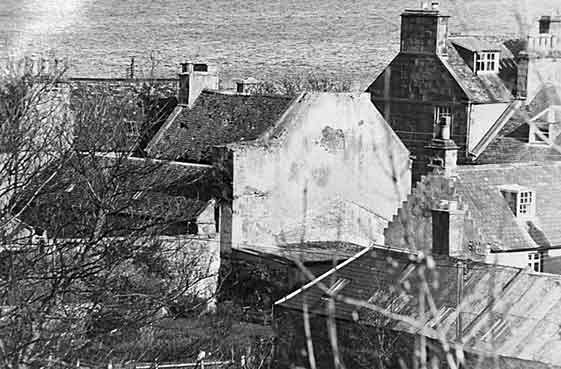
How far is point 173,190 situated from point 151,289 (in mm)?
10136

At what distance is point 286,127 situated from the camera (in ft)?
99.6

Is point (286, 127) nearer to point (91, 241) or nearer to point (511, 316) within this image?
point (511, 316)

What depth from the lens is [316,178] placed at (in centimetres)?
3097

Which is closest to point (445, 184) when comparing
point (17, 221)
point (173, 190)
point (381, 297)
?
point (173, 190)

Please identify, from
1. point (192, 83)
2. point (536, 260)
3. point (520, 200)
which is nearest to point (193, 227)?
point (192, 83)

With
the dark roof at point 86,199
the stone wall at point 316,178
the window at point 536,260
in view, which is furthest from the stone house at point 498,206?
the dark roof at point 86,199

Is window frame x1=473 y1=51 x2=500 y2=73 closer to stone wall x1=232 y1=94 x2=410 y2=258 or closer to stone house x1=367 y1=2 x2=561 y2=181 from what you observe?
stone house x1=367 y1=2 x2=561 y2=181

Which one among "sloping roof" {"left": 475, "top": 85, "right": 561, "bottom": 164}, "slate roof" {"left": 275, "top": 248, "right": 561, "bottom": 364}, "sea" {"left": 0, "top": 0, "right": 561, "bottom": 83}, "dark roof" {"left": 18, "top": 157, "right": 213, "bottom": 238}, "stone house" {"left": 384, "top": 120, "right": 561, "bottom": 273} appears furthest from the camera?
"sea" {"left": 0, "top": 0, "right": 561, "bottom": 83}

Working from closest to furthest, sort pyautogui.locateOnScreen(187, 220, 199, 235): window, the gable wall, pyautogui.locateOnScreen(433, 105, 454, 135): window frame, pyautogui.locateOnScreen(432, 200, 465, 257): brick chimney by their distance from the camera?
pyautogui.locateOnScreen(432, 200, 465, 257): brick chimney, pyautogui.locateOnScreen(187, 220, 199, 235): window, the gable wall, pyautogui.locateOnScreen(433, 105, 454, 135): window frame

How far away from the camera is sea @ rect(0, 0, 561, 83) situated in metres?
49.8

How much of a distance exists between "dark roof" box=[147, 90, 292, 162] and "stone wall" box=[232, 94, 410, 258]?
3.03ft

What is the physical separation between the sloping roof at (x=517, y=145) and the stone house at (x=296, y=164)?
6537mm

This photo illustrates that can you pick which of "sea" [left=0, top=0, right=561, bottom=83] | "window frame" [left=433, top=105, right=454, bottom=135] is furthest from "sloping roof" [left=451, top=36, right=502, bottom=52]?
"sea" [left=0, top=0, right=561, bottom=83]

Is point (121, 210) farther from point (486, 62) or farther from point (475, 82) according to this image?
point (486, 62)
